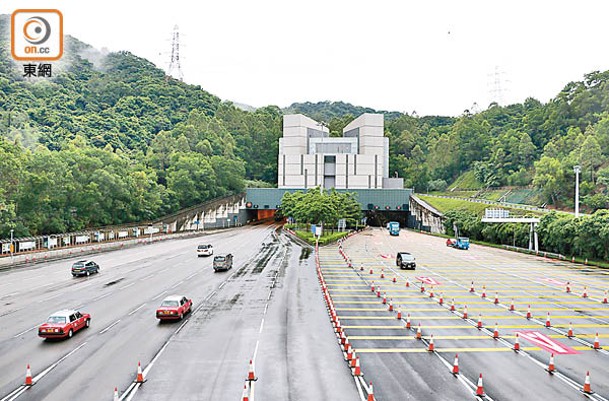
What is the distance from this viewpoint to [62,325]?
958 inches

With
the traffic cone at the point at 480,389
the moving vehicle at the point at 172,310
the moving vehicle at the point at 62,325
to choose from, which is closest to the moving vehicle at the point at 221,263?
the moving vehicle at the point at 172,310

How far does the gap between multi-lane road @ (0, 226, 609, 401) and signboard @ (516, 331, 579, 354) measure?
0.14 meters

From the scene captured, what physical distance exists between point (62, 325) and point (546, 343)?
2295 centimetres

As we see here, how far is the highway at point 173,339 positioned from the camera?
18250 mm

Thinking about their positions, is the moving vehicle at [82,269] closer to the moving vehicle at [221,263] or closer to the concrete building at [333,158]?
the moving vehicle at [221,263]

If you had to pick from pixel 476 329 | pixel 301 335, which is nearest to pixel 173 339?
pixel 301 335

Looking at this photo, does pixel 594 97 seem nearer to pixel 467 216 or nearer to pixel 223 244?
pixel 467 216

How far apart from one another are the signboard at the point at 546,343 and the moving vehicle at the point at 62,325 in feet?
72.3

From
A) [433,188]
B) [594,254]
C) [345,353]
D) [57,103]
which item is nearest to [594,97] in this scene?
[433,188]

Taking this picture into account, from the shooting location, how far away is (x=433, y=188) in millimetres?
164125

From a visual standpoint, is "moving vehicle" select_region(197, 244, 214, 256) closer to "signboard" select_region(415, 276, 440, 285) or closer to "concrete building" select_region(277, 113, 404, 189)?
"signboard" select_region(415, 276, 440, 285)

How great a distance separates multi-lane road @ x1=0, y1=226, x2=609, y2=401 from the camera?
1847 centimetres

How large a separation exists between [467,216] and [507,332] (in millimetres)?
66497

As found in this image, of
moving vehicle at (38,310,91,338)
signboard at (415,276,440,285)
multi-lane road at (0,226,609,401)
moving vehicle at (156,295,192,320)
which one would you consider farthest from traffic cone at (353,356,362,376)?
signboard at (415,276,440,285)
